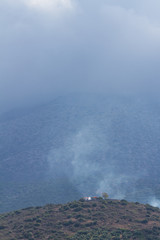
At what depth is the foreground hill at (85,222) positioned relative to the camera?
177 feet

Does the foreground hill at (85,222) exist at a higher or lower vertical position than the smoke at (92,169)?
lower

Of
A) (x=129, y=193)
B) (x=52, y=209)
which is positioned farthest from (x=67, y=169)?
(x=52, y=209)

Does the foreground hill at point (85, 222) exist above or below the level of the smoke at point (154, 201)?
below

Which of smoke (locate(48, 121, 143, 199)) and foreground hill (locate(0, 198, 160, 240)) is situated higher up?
smoke (locate(48, 121, 143, 199))

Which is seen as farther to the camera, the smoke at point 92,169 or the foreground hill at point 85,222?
the smoke at point 92,169

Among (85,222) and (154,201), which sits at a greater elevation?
(154,201)

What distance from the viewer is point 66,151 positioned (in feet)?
626

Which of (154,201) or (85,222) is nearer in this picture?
(85,222)

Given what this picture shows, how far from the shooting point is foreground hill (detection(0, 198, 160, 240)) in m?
53.9

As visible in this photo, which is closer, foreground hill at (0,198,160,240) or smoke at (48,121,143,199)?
foreground hill at (0,198,160,240)

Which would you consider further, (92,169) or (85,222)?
(92,169)

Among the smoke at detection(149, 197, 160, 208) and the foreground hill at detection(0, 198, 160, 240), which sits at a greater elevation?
the smoke at detection(149, 197, 160, 208)

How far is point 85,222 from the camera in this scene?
197 feet

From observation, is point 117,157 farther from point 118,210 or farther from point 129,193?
point 118,210
